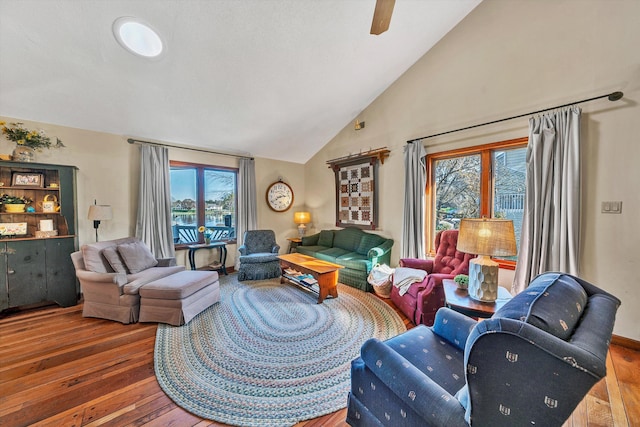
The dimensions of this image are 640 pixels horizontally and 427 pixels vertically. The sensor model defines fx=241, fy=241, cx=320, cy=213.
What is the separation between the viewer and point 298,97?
365 cm

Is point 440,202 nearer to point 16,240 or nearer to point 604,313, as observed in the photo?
point 604,313

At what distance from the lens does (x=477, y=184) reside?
3186 millimetres

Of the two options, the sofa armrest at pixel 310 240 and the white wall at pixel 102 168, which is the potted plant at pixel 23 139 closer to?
the white wall at pixel 102 168

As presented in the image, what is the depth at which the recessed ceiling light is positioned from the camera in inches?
89.8

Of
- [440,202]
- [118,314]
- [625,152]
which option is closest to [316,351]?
[118,314]

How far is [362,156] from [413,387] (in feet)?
12.7

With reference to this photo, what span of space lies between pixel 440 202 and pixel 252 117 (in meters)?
3.20

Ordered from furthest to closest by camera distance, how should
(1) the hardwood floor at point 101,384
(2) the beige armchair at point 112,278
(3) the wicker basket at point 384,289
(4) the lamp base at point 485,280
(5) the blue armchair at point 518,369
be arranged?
(3) the wicker basket at point 384,289 → (2) the beige armchair at point 112,278 → (4) the lamp base at point 485,280 → (1) the hardwood floor at point 101,384 → (5) the blue armchair at point 518,369

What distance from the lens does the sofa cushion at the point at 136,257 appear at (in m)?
3.02

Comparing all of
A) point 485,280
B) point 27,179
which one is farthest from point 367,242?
point 27,179

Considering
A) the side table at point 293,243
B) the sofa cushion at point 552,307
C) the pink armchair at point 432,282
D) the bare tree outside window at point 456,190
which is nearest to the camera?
the sofa cushion at point 552,307

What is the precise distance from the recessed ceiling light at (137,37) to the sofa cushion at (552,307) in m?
3.52

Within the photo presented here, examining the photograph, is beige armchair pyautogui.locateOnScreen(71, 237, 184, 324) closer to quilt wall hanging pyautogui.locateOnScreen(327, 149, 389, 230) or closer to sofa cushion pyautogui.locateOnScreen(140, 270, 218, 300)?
sofa cushion pyautogui.locateOnScreen(140, 270, 218, 300)

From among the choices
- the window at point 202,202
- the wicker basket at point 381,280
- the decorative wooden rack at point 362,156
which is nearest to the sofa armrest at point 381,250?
the wicker basket at point 381,280
